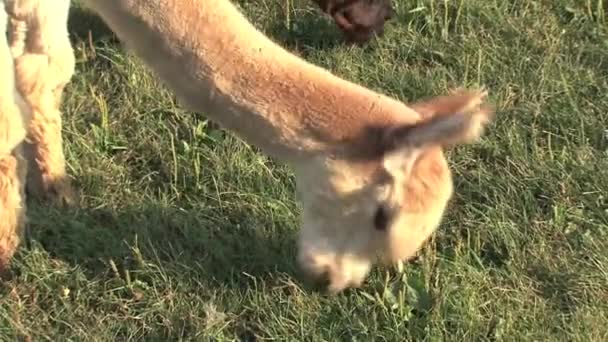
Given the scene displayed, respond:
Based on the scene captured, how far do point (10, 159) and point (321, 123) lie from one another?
1043 mm

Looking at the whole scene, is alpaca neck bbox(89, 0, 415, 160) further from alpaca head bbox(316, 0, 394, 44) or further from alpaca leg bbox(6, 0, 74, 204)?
alpaca head bbox(316, 0, 394, 44)

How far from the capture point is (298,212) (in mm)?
3188

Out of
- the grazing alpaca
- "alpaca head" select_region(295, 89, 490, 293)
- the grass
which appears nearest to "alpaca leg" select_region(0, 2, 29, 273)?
the grass

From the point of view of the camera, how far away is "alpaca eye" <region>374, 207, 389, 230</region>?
2.30 metres

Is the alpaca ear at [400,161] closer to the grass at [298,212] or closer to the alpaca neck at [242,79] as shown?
the alpaca neck at [242,79]

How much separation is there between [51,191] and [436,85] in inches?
55.9

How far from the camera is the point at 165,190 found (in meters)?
3.36

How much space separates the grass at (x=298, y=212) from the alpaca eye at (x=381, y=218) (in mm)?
512

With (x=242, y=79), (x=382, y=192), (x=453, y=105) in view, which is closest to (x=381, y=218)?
(x=382, y=192)

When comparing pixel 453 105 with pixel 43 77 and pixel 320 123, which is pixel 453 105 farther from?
pixel 43 77

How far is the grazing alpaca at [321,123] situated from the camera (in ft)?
7.16

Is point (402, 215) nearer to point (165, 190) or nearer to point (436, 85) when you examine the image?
point (165, 190)

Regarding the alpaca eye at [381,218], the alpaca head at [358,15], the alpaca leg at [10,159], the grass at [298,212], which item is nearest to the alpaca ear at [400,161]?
the alpaca eye at [381,218]

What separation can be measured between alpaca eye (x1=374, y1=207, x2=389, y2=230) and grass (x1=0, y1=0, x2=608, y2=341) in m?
0.51
